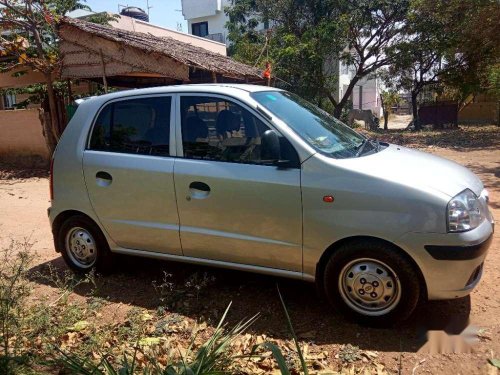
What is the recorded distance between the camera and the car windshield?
3588mm

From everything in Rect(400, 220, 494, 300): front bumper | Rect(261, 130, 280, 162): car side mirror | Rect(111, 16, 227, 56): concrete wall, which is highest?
Rect(111, 16, 227, 56): concrete wall

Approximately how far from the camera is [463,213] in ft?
10.0

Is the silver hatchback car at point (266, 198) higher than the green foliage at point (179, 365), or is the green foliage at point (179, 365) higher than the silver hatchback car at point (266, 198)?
the silver hatchback car at point (266, 198)

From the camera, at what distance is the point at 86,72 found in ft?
35.2

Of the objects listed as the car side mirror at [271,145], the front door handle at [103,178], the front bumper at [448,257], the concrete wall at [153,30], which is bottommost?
the front bumper at [448,257]

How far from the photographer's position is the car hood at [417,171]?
315 centimetres

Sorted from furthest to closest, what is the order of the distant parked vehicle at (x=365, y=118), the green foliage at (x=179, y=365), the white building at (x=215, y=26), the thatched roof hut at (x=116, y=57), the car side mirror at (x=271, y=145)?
the white building at (x=215, y=26), the distant parked vehicle at (x=365, y=118), the thatched roof hut at (x=116, y=57), the car side mirror at (x=271, y=145), the green foliage at (x=179, y=365)

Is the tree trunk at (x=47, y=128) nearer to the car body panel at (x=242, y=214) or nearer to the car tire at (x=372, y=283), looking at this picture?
the car body panel at (x=242, y=214)

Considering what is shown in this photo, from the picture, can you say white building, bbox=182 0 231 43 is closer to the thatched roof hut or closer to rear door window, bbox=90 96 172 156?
the thatched roof hut

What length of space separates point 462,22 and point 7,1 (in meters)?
15.1

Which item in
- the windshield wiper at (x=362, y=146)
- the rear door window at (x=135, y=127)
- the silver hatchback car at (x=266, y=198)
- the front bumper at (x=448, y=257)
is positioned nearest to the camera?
the front bumper at (x=448, y=257)

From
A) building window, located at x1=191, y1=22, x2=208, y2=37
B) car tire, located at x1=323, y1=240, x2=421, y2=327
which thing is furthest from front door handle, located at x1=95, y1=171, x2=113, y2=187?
building window, located at x1=191, y1=22, x2=208, y2=37

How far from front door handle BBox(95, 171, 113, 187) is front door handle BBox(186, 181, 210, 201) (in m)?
0.86

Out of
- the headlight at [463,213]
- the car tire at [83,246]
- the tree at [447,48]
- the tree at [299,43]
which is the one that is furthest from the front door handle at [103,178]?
the tree at [299,43]
